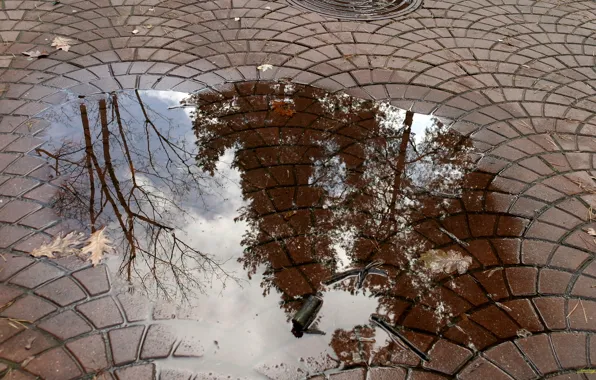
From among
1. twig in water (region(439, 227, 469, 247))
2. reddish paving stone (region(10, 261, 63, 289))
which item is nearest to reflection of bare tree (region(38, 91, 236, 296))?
reddish paving stone (region(10, 261, 63, 289))

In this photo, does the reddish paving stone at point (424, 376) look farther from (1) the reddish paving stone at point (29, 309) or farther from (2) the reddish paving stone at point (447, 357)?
(1) the reddish paving stone at point (29, 309)

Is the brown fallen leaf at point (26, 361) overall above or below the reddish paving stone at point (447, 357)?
below

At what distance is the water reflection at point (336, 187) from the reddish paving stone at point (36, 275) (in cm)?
120

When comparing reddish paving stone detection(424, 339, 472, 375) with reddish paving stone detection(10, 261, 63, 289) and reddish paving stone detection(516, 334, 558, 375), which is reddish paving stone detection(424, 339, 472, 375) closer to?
reddish paving stone detection(516, 334, 558, 375)

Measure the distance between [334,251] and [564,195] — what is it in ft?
6.43

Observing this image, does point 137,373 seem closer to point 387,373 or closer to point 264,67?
point 387,373

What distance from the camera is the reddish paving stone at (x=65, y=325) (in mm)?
2424

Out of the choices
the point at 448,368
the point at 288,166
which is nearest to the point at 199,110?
the point at 288,166

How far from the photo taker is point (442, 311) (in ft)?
8.84

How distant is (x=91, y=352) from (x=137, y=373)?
29 centimetres

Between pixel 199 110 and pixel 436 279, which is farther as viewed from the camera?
pixel 199 110

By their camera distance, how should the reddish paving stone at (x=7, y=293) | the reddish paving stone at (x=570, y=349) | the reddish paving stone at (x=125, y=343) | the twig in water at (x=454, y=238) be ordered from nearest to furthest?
the reddish paving stone at (x=125, y=343), the reddish paving stone at (x=570, y=349), the reddish paving stone at (x=7, y=293), the twig in water at (x=454, y=238)

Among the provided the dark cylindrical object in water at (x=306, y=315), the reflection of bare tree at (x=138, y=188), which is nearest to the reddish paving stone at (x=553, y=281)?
the dark cylindrical object in water at (x=306, y=315)

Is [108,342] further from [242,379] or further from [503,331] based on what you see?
[503,331]
